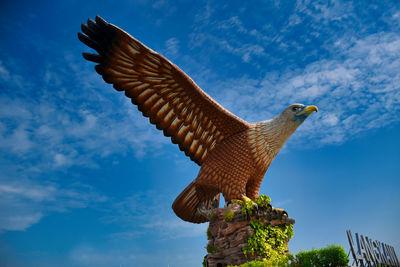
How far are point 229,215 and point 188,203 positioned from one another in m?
2.01

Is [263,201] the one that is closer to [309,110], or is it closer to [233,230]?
[233,230]

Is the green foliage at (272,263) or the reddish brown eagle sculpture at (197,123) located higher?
the reddish brown eagle sculpture at (197,123)

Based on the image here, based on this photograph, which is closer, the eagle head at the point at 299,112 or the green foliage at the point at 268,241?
the green foliage at the point at 268,241

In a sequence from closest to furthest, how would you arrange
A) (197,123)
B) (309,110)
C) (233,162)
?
(233,162), (309,110), (197,123)

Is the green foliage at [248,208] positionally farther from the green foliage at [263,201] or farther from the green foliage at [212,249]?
the green foliage at [212,249]

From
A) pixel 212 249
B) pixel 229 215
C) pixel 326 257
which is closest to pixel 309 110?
pixel 229 215

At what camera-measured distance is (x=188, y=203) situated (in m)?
8.09

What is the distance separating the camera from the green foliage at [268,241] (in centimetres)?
591

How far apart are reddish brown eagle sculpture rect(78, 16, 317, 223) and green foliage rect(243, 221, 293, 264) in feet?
3.51

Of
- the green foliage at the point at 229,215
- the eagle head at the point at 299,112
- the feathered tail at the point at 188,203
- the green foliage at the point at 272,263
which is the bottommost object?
the green foliage at the point at 272,263

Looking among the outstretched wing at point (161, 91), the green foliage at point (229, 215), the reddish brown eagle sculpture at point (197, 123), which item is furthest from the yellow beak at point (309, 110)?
the green foliage at point (229, 215)

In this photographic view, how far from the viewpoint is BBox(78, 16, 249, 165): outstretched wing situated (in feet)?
20.6

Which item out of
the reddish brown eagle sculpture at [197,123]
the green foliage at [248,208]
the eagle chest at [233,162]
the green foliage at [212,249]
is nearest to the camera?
the green foliage at [248,208]

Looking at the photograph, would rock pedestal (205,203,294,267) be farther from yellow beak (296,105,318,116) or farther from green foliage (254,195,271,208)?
yellow beak (296,105,318,116)
